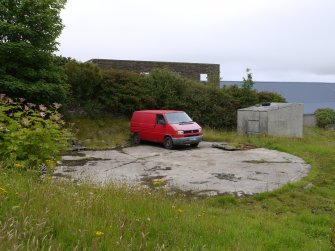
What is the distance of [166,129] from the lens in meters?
17.6

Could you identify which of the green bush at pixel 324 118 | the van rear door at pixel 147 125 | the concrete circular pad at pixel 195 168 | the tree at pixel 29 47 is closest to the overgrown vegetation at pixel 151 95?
the van rear door at pixel 147 125

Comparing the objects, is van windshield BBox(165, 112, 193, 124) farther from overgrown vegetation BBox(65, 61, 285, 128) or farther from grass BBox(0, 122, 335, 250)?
grass BBox(0, 122, 335, 250)

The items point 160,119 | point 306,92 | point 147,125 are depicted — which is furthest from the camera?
point 306,92

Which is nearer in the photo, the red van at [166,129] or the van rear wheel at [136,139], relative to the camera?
the red van at [166,129]

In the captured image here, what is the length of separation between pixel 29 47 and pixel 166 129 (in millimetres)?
7044

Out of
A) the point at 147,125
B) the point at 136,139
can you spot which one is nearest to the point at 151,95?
the point at 136,139

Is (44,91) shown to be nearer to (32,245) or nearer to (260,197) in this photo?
(260,197)

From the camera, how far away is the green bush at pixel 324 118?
36188 mm

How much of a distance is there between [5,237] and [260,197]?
679 centimetres

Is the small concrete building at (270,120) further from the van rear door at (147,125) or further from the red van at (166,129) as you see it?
the van rear door at (147,125)

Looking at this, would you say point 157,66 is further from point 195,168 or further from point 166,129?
point 195,168

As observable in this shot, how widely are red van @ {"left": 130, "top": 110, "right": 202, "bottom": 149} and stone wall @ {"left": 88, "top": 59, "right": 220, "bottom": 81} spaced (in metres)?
15.1

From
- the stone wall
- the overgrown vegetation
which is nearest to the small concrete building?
the overgrown vegetation

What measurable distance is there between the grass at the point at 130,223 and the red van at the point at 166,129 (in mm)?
9367
